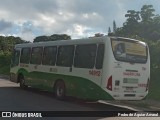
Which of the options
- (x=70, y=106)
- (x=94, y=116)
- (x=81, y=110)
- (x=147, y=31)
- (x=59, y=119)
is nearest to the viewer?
(x=59, y=119)

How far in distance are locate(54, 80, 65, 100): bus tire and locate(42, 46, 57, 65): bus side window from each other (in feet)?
4.02

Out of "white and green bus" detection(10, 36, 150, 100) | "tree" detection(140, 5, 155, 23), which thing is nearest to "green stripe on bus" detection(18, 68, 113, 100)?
"white and green bus" detection(10, 36, 150, 100)

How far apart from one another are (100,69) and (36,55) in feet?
22.4

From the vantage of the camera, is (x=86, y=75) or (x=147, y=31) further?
(x=147, y=31)

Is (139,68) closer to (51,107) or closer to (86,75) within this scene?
(86,75)

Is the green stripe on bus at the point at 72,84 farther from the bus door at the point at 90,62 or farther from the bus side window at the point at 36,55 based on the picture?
the bus side window at the point at 36,55

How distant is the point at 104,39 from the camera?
15281 millimetres

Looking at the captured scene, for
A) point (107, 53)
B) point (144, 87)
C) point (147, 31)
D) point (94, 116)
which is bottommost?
point (94, 116)

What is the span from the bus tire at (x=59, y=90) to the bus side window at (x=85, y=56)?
1.51 m

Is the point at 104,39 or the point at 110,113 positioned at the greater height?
the point at 104,39

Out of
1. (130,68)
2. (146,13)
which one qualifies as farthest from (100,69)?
(146,13)

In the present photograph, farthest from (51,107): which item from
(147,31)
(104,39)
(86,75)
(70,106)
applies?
(147,31)

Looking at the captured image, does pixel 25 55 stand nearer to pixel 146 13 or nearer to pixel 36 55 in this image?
pixel 36 55

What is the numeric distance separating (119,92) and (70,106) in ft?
6.61
